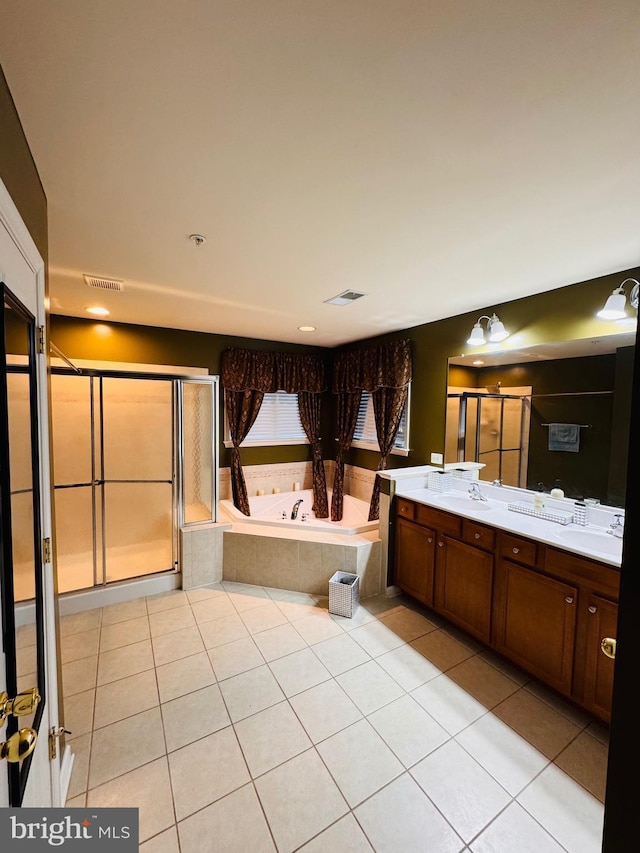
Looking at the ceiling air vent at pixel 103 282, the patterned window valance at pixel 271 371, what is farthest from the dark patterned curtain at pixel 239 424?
the ceiling air vent at pixel 103 282

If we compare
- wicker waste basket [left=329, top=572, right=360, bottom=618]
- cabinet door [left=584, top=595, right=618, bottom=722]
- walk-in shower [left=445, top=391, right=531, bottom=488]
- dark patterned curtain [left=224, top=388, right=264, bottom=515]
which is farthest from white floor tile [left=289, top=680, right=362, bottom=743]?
dark patterned curtain [left=224, top=388, right=264, bottom=515]

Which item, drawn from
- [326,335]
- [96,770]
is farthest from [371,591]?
[326,335]

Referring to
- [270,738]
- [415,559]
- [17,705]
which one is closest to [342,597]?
[415,559]

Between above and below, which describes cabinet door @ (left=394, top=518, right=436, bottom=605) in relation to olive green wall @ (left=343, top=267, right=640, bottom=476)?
below

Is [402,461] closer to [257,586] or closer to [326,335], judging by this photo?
[326,335]

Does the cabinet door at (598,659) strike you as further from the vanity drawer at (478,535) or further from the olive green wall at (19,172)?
the olive green wall at (19,172)

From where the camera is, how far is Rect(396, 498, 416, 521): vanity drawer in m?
2.85

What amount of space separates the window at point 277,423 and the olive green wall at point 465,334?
911 millimetres

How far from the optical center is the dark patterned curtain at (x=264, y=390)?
4059mm

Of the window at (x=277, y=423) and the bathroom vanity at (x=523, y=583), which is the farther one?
the window at (x=277, y=423)

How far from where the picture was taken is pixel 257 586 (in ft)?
10.4

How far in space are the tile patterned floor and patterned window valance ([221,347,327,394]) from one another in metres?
2.51

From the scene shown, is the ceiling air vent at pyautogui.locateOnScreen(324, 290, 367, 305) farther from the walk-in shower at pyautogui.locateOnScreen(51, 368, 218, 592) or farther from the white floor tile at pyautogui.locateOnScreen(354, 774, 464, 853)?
the white floor tile at pyautogui.locateOnScreen(354, 774, 464, 853)

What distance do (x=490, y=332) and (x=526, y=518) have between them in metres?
1.43
